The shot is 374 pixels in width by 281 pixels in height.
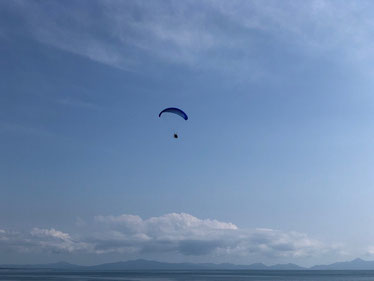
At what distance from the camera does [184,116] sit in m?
63.3
